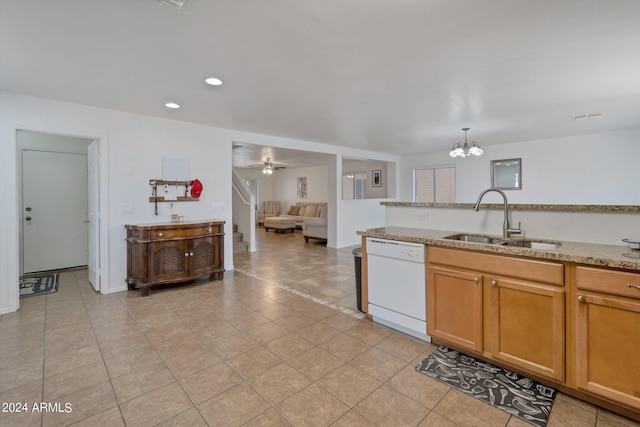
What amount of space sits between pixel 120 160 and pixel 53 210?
6.78 feet

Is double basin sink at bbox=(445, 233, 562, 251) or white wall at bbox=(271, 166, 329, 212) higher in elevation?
white wall at bbox=(271, 166, 329, 212)

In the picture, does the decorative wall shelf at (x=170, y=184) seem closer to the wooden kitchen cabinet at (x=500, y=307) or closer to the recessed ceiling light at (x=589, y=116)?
the wooden kitchen cabinet at (x=500, y=307)

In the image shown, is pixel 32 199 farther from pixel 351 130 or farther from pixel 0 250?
pixel 351 130

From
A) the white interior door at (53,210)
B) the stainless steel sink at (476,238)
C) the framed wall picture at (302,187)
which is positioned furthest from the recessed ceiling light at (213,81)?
the framed wall picture at (302,187)

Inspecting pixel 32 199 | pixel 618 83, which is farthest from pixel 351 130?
pixel 32 199

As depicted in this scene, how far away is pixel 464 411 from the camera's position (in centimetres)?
168

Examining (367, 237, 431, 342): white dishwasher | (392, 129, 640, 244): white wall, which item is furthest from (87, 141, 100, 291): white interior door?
(392, 129, 640, 244): white wall

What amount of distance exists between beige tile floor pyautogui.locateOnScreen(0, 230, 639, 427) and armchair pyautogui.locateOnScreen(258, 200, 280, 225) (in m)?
8.83

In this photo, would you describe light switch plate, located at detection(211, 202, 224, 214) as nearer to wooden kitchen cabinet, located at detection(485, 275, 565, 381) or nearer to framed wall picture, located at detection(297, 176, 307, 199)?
wooden kitchen cabinet, located at detection(485, 275, 565, 381)

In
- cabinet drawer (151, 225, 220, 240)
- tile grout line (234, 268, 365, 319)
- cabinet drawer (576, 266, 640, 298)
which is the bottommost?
tile grout line (234, 268, 365, 319)

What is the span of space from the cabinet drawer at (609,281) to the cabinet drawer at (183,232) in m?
3.99

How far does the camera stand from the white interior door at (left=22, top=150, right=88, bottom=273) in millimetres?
4621

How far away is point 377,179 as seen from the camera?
989 centimetres

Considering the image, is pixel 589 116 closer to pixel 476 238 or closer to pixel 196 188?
pixel 476 238
